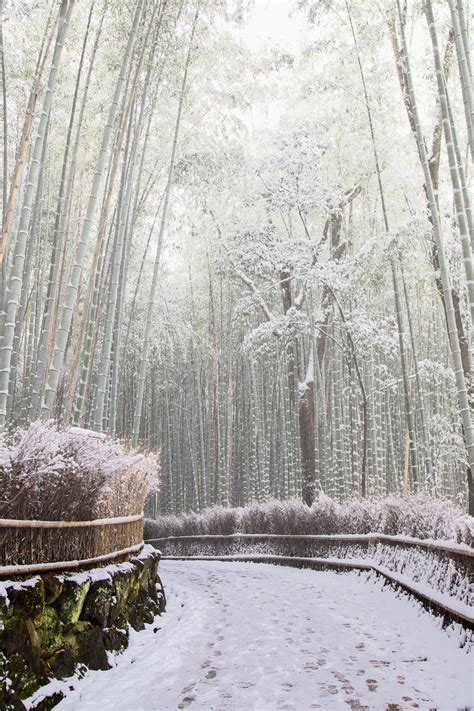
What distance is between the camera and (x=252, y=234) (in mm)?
10625

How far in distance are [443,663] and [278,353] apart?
863 centimetres

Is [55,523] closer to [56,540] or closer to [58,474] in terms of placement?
[56,540]

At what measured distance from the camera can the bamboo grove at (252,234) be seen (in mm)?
5895

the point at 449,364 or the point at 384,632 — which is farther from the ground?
the point at 449,364

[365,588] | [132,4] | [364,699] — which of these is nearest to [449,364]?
[365,588]

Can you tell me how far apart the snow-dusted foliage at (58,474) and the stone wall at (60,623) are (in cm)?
30

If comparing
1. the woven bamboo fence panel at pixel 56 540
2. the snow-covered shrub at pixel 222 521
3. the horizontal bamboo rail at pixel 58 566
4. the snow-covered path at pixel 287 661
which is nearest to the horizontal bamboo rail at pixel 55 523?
the woven bamboo fence panel at pixel 56 540

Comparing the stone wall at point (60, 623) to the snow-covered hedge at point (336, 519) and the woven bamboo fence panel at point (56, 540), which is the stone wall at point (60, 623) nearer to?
the woven bamboo fence panel at point (56, 540)

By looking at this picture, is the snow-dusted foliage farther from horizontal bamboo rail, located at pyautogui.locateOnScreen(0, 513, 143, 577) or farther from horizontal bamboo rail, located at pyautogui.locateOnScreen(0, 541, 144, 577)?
horizontal bamboo rail, located at pyautogui.locateOnScreen(0, 541, 144, 577)

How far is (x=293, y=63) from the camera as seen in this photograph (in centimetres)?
1071

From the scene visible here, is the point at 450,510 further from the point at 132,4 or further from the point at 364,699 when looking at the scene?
the point at 132,4

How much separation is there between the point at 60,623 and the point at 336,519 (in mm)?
5423

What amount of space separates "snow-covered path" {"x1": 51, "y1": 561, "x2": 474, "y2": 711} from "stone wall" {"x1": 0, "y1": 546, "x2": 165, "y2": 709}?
0.12 metres

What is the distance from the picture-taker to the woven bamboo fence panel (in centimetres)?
263
